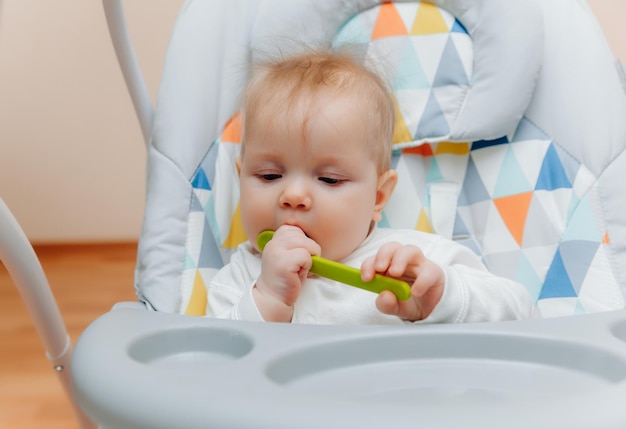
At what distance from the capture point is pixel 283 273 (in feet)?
2.55

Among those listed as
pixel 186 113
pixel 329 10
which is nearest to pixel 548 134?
pixel 329 10

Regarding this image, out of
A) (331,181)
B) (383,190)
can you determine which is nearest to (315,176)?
(331,181)

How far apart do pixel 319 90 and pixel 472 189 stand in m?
0.27

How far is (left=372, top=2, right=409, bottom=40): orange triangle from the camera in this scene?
1.06m

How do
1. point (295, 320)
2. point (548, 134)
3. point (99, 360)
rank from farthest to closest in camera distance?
point (548, 134) < point (295, 320) < point (99, 360)

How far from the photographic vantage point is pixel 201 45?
1040 mm

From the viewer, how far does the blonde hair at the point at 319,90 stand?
2.93 ft

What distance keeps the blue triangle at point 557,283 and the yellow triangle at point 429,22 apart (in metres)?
0.34

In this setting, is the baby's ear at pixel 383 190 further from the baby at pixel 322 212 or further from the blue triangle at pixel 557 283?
the blue triangle at pixel 557 283

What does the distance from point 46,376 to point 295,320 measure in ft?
3.21

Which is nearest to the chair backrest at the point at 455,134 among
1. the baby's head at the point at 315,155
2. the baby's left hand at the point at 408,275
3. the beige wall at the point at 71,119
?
the baby's head at the point at 315,155

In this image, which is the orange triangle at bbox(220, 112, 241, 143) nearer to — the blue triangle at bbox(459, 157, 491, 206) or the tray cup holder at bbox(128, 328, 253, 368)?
the blue triangle at bbox(459, 157, 491, 206)

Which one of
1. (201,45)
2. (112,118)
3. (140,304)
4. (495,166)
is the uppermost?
(201,45)

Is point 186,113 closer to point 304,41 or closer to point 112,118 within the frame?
→ point 304,41
